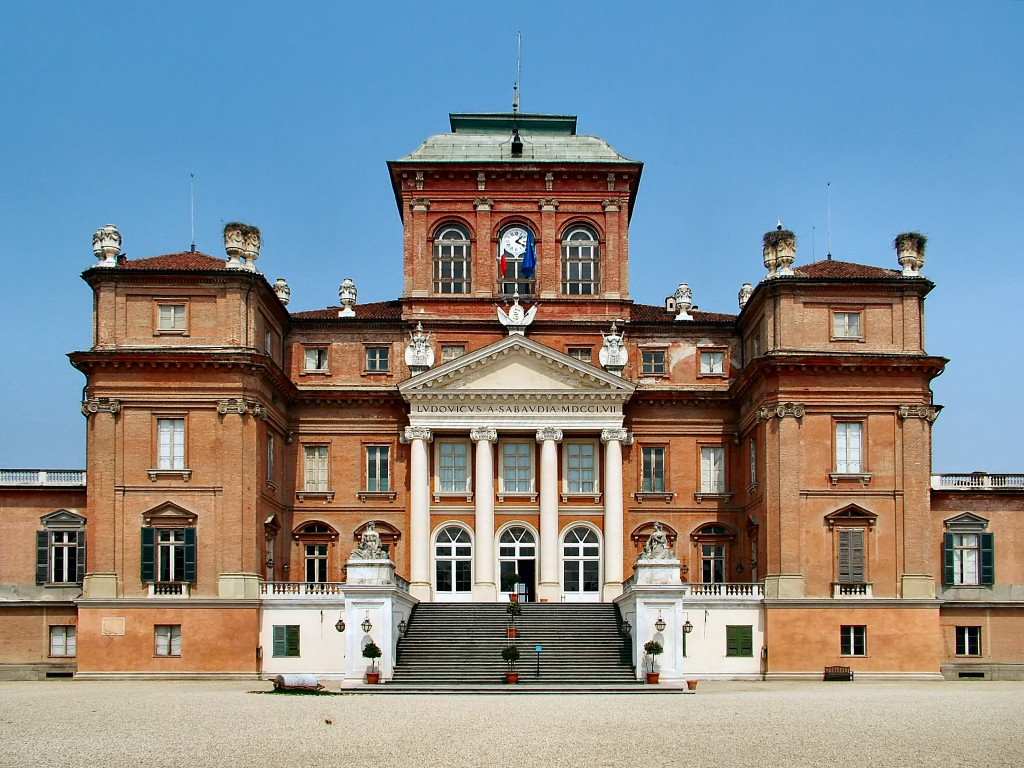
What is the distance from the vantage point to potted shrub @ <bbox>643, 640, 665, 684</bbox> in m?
40.8

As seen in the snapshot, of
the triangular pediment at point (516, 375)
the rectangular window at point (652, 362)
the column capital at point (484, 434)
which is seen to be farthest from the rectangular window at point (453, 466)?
the rectangular window at point (652, 362)

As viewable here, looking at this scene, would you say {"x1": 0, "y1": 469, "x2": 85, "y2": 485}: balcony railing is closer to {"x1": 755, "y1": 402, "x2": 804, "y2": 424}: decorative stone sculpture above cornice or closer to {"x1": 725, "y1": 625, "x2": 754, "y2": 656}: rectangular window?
{"x1": 725, "y1": 625, "x2": 754, "y2": 656}: rectangular window

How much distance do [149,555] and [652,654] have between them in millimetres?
17752

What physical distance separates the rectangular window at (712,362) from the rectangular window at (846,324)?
6.52 metres

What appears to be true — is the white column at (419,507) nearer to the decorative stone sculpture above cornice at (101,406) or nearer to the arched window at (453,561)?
the arched window at (453,561)

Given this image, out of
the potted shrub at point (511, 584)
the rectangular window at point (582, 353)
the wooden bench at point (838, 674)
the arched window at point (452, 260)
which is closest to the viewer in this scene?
the wooden bench at point (838, 674)

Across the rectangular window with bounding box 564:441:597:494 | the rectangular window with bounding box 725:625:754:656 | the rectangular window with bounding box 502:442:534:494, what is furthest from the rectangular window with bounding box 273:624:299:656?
the rectangular window with bounding box 725:625:754:656

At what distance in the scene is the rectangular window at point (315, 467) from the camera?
173 ft

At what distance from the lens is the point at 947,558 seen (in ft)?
163

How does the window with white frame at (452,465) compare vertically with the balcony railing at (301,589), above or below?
above

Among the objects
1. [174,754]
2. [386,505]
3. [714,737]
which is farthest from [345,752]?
[386,505]

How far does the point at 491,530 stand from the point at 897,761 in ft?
94.9

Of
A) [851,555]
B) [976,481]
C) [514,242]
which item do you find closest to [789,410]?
[851,555]

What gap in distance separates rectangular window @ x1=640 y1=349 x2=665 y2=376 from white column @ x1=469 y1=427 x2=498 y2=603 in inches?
272
